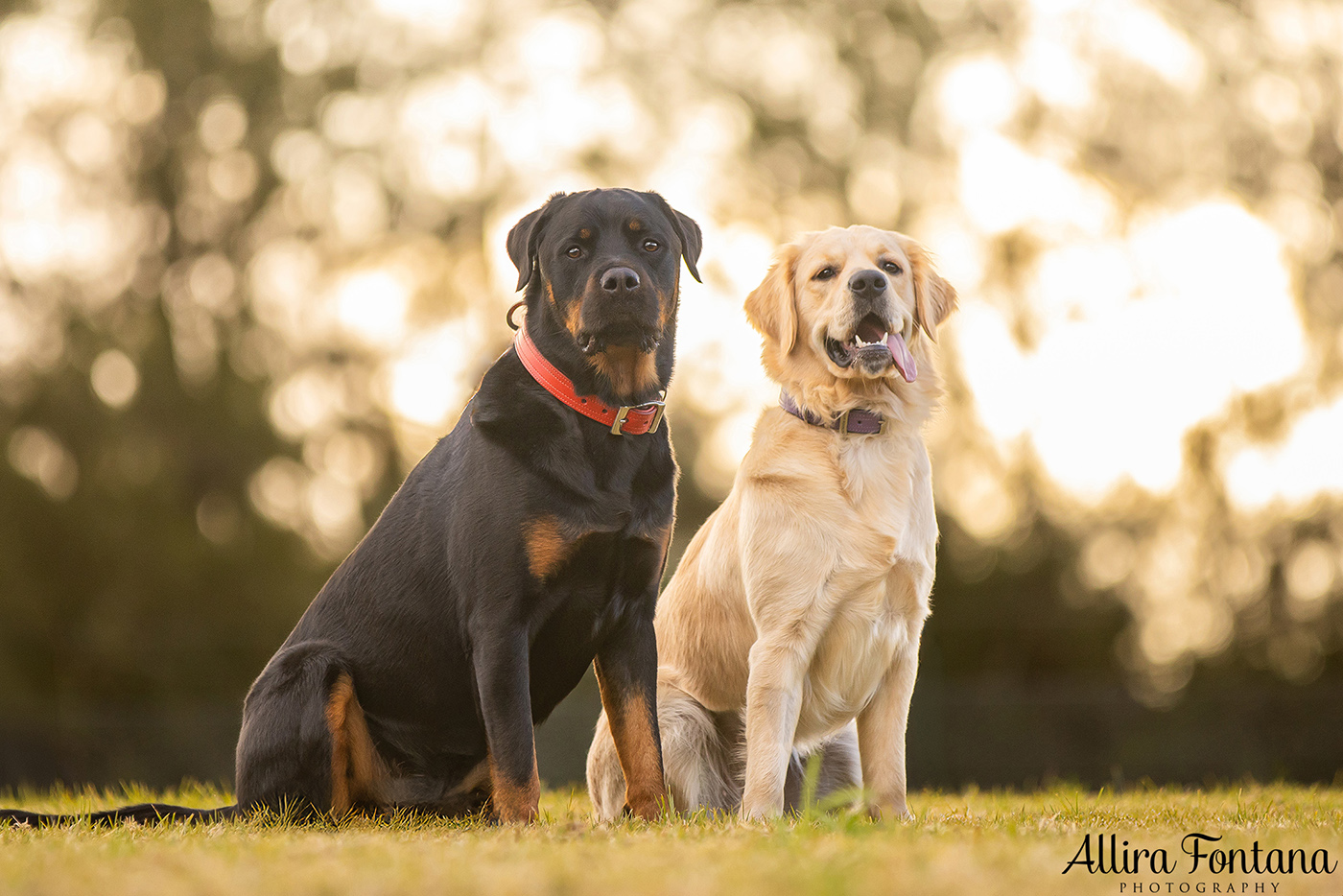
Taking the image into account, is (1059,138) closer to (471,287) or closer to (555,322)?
(471,287)

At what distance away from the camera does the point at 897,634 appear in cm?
410

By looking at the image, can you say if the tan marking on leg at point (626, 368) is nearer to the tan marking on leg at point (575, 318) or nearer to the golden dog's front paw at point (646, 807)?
the tan marking on leg at point (575, 318)

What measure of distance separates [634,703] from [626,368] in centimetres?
116

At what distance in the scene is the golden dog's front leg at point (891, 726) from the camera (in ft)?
13.5

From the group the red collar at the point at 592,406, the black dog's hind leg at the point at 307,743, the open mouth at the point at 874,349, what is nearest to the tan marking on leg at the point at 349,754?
the black dog's hind leg at the point at 307,743

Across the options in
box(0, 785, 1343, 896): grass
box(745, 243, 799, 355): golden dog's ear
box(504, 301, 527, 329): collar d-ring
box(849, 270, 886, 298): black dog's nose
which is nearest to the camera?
box(0, 785, 1343, 896): grass

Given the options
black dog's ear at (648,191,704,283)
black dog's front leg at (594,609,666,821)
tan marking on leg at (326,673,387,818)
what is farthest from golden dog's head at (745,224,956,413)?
tan marking on leg at (326,673,387,818)

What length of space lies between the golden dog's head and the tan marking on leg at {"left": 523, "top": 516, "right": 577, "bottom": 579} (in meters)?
1.14

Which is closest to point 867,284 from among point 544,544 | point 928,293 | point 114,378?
point 928,293

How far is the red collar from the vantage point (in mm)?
4137

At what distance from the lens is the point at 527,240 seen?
4375mm

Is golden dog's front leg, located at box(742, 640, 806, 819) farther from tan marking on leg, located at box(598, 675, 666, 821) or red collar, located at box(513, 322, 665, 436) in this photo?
red collar, located at box(513, 322, 665, 436)

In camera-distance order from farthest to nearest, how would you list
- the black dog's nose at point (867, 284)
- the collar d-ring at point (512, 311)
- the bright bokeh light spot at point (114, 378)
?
the bright bokeh light spot at point (114, 378), the collar d-ring at point (512, 311), the black dog's nose at point (867, 284)

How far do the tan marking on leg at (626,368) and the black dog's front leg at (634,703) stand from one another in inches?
31.5
